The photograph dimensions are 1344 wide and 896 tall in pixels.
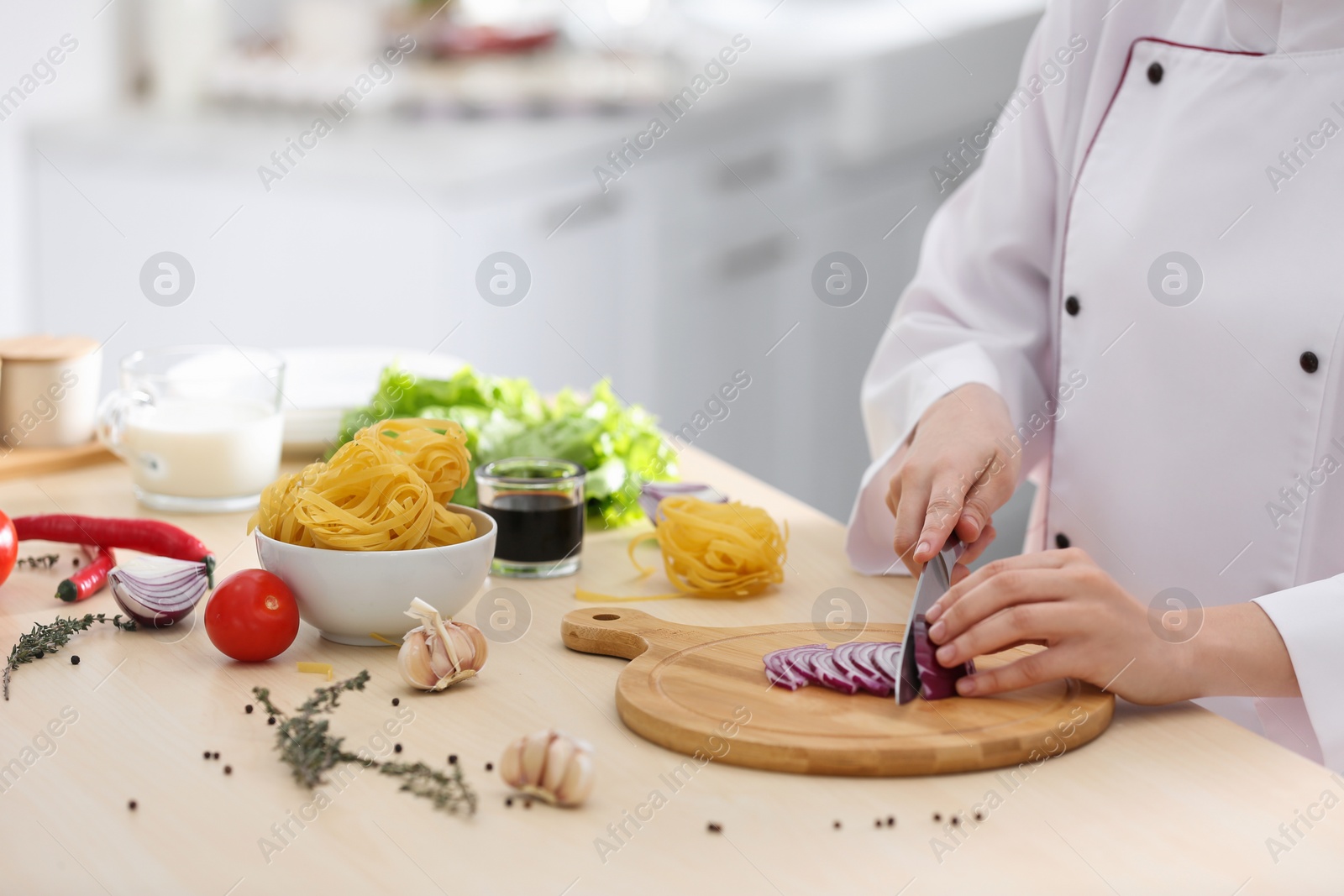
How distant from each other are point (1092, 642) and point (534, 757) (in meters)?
0.43

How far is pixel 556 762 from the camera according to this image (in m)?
0.84

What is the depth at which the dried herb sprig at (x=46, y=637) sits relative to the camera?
3.52 feet

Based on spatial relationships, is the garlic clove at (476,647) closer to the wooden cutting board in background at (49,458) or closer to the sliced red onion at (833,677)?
the sliced red onion at (833,677)

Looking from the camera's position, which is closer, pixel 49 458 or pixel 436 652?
pixel 436 652

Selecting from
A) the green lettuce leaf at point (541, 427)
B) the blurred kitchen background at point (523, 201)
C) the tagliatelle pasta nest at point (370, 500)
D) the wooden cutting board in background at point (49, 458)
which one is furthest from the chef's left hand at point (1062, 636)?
the blurred kitchen background at point (523, 201)

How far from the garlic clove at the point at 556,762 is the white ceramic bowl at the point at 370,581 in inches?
11.6

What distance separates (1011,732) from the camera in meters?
0.93

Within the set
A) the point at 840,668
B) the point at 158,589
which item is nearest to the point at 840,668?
the point at 840,668

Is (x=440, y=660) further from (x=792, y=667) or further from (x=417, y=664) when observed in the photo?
(x=792, y=667)

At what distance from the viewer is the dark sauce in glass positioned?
1.32 m

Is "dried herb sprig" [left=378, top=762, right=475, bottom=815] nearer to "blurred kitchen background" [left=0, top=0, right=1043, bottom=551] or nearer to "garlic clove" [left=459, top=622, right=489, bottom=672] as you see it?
"garlic clove" [left=459, top=622, right=489, bottom=672]

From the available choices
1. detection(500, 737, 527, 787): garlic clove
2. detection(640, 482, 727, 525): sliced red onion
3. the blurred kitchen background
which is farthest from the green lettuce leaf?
the blurred kitchen background

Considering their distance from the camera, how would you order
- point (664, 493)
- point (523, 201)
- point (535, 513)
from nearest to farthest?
point (535, 513)
point (664, 493)
point (523, 201)

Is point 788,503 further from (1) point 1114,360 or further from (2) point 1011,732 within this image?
(2) point 1011,732
